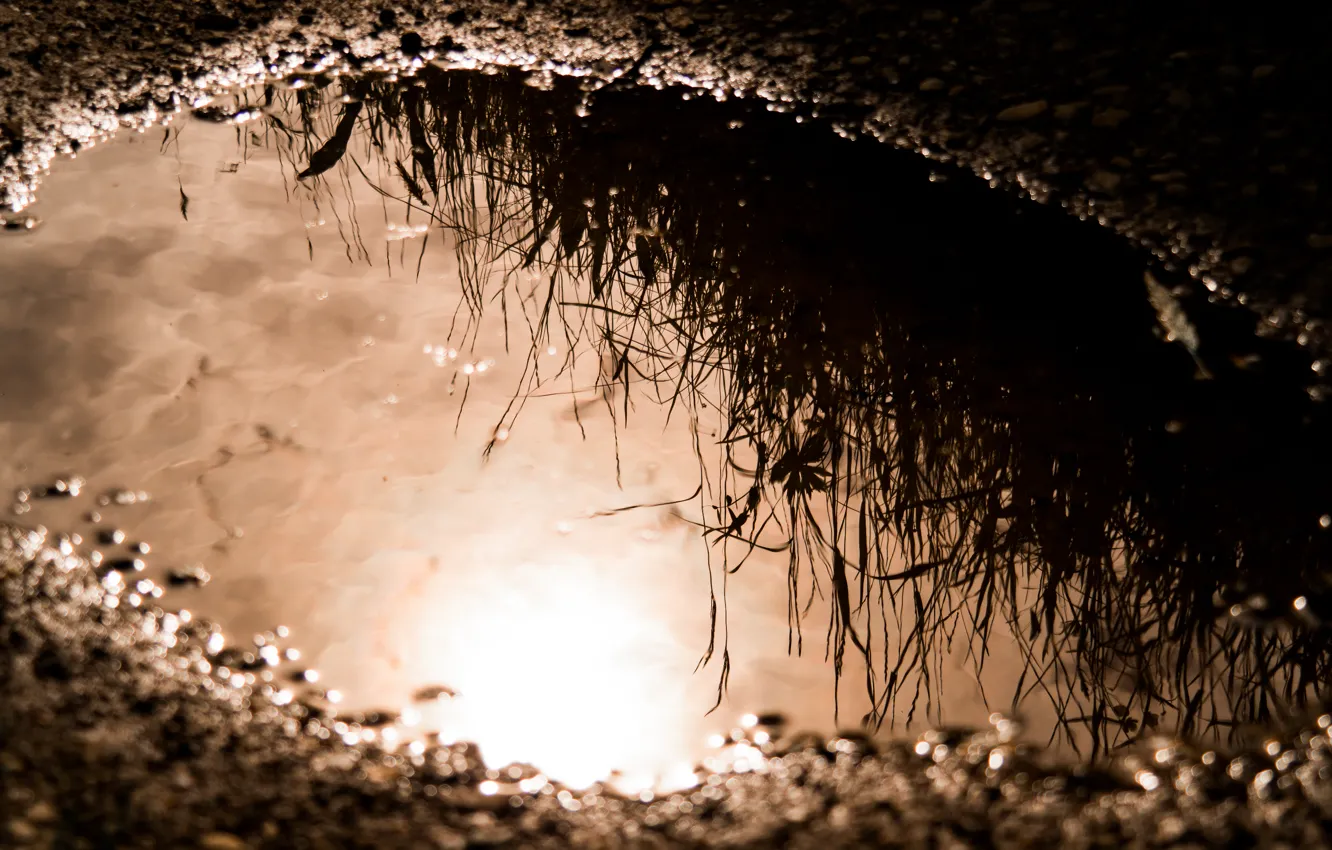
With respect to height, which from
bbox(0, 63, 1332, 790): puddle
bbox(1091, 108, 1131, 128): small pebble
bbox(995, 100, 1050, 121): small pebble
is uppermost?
bbox(995, 100, 1050, 121): small pebble

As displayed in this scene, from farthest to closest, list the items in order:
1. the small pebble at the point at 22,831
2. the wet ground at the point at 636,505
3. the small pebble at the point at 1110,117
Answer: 1. the small pebble at the point at 1110,117
2. the wet ground at the point at 636,505
3. the small pebble at the point at 22,831

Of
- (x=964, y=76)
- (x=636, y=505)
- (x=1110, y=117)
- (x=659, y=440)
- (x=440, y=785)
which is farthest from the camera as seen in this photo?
(x=964, y=76)

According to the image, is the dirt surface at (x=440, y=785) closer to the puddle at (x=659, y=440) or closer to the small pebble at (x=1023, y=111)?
the puddle at (x=659, y=440)

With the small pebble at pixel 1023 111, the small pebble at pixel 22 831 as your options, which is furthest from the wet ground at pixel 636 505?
the small pebble at pixel 1023 111

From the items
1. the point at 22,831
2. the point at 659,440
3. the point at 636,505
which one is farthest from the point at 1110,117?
the point at 22,831

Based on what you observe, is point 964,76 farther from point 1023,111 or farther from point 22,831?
point 22,831

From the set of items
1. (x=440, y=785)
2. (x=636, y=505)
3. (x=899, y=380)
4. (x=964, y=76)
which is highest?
(x=964, y=76)

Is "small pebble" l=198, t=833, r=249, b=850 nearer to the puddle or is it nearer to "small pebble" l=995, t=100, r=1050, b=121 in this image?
the puddle

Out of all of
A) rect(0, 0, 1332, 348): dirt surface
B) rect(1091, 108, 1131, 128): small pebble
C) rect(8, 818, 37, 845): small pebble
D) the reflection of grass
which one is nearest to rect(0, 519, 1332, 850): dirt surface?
rect(8, 818, 37, 845): small pebble
